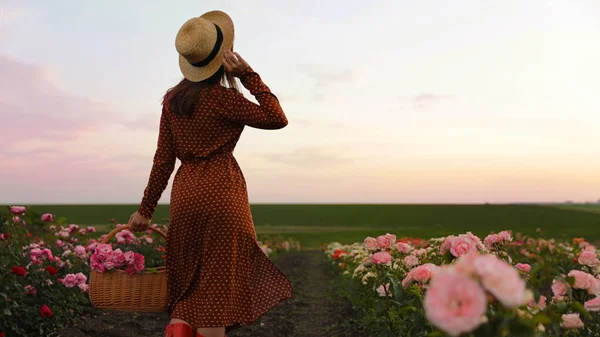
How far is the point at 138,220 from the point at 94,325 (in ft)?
9.18

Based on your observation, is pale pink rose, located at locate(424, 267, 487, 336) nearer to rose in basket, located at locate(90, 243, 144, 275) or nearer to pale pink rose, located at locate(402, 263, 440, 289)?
pale pink rose, located at locate(402, 263, 440, 289)

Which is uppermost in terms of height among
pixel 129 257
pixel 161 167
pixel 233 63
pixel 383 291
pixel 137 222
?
pixel 233 63

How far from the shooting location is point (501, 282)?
1508 mm

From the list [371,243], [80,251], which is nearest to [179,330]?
[371,243]

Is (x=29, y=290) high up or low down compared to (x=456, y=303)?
down

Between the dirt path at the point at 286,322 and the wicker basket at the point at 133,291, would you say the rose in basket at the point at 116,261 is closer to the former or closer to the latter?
the wicker basket at the point at 133,291

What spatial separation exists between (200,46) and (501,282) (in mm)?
2438

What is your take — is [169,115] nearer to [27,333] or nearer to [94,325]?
[27,333]

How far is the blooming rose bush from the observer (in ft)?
4.65

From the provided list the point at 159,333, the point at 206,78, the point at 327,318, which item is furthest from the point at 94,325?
the point at 206,78

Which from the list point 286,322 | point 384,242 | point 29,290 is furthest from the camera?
point 286,322

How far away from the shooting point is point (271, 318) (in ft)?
23.2

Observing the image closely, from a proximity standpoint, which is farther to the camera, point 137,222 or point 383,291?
point 383,291

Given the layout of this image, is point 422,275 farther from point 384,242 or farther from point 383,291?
point 384,242
